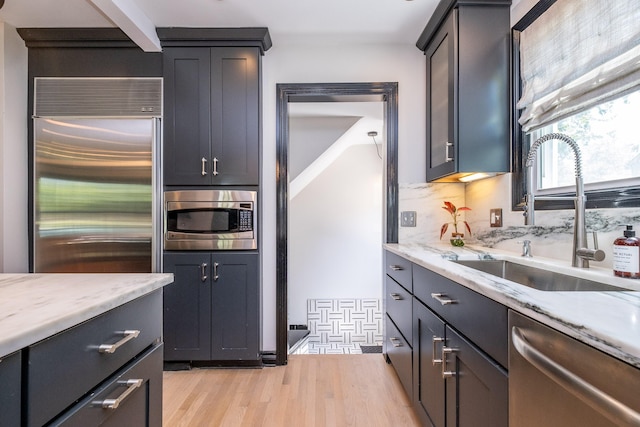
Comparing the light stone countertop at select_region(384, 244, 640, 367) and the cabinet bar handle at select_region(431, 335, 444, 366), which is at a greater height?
the light stone countertop at select_region(384, 244, 640, 367)

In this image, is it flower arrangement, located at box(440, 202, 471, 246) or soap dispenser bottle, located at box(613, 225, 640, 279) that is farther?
flower arrangement, located at box(440, 202, 471, 246)

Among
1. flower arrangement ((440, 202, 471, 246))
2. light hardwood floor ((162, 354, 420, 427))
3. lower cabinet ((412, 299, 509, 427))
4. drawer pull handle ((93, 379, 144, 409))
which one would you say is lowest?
light hardwood floor ((162, 354, 420, 427))

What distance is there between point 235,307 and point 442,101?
6.52 ft

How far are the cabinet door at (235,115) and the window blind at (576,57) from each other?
1685mm

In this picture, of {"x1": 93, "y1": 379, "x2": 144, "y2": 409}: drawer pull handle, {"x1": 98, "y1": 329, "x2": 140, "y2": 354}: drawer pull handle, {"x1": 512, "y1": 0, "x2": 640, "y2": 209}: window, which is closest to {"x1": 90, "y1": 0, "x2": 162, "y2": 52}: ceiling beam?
{"x1": 98, "y1": 329, "x2": 140, "y2": 354}: drawer pull handle

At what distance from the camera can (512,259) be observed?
1.64 metres

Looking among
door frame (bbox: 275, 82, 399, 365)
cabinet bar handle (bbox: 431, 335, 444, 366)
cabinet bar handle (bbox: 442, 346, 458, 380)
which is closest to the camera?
cabinet bar handle (bbox: 442, 346, 458, 380)

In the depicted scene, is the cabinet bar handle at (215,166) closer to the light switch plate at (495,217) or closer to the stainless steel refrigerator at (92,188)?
the stainless steel refrigerator at (92,188)

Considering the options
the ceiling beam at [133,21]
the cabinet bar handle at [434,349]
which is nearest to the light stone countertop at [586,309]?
the cabinet bar handle at [434,349]

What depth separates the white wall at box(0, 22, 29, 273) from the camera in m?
2.22

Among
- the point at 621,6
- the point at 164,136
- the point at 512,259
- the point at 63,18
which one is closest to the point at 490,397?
the point at 512,259

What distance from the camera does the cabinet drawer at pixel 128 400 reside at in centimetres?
72

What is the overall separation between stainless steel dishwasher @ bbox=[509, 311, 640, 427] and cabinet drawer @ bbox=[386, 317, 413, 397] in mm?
1007

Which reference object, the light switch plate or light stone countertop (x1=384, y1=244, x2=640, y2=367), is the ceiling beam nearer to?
light stone countertop (x1=384, y1=244, x2=640, y2=367)
